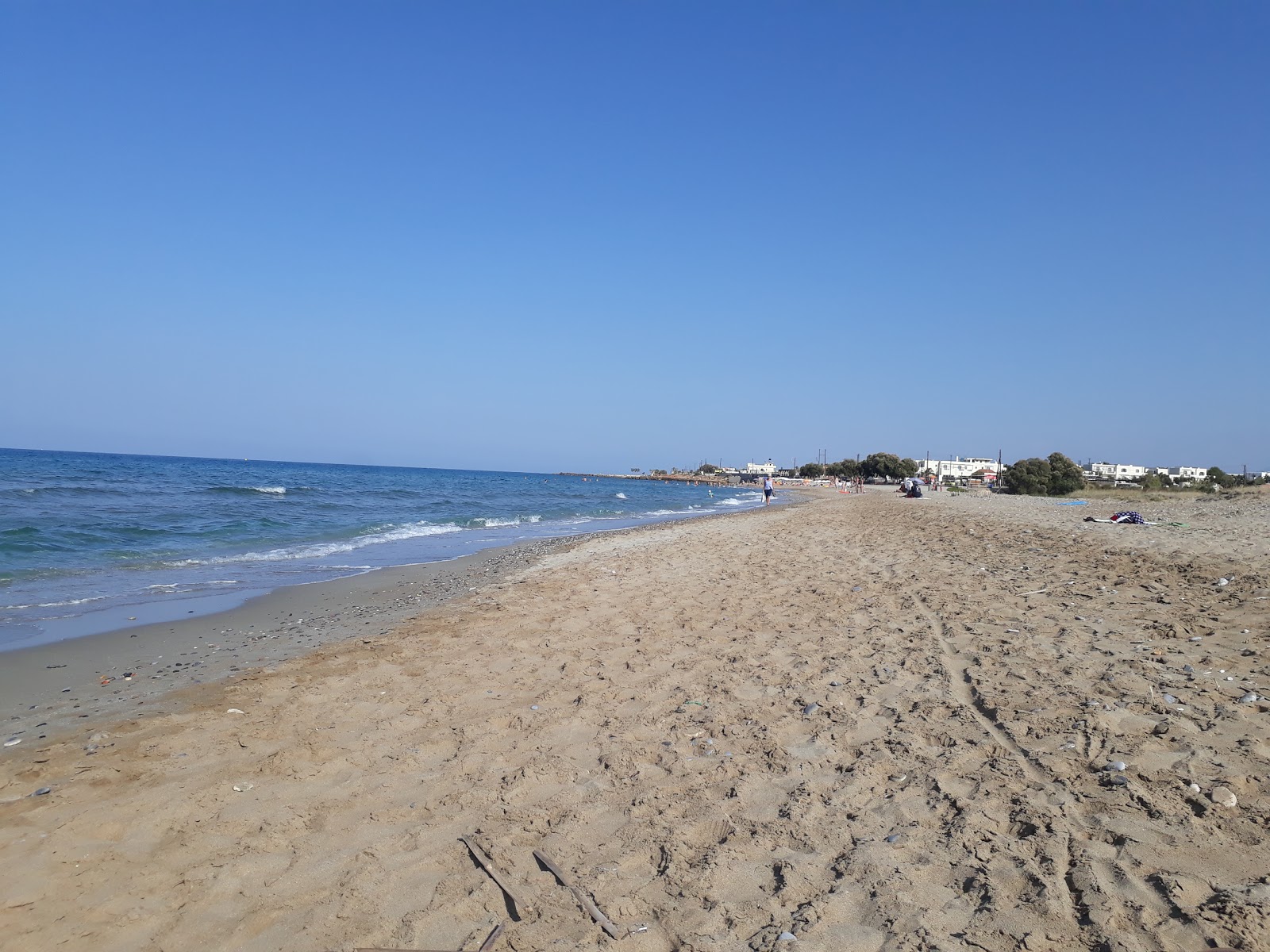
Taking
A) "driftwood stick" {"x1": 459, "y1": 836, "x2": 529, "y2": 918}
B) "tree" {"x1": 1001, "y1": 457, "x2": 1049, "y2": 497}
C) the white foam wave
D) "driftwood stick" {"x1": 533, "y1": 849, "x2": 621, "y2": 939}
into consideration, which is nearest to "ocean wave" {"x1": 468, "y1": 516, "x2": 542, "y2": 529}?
the white foam wave

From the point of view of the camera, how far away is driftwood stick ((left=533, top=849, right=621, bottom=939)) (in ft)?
8.77

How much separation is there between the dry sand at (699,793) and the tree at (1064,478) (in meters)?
40.5

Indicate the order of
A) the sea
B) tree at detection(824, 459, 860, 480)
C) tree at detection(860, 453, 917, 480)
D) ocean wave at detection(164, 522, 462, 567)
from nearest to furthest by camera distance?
the sea → ocean wave at detection(164, 522, 462, 567) → tree at detection(860, 453, 917, 480) → tree at detection(824, 459, 860, 480)

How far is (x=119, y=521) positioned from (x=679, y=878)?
20790 millimetres

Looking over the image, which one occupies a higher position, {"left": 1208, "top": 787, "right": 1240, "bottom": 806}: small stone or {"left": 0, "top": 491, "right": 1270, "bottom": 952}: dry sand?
{"left": 1208, "top": 787, "right": 1240, "bottom": 806}: small stone

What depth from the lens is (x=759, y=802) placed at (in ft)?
11.8

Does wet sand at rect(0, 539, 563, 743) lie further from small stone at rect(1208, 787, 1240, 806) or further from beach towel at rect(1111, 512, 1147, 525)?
beach towel at rect(1111, 512, 1147, 525)

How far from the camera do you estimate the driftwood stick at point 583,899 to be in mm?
2674

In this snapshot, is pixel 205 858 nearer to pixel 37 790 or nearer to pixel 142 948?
pixel 142 948

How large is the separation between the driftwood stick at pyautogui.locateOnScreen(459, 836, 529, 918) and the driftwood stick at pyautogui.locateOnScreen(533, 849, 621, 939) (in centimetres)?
20

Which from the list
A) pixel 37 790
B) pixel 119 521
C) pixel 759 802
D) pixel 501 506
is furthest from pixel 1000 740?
pixel 501 506

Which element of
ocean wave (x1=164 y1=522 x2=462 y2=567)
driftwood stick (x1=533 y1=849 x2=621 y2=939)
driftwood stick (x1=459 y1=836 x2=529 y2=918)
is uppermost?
driftwood stick (x1=533 y1=849 x2=621 y2=939)

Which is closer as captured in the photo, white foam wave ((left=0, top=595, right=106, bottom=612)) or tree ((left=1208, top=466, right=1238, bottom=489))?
white foam wave ((left=0, top=595, right=106, bottom=612))

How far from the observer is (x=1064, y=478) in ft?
141
